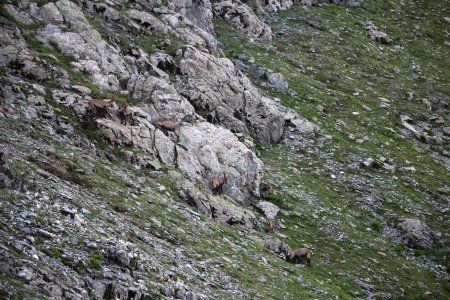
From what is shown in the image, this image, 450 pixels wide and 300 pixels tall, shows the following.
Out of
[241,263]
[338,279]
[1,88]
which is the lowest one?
[338,279]

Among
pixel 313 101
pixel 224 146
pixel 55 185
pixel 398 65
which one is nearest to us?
pixel 55 185

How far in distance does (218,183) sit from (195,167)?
2070mm

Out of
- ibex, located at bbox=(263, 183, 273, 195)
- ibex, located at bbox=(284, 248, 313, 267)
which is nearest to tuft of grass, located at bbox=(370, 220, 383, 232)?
ibex, located at bbox=(263, 183, 273, 195)

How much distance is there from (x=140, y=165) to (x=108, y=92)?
7059mm

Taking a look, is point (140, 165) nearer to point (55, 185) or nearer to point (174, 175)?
point (174, 175)

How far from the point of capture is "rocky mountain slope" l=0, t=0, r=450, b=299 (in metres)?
21.0

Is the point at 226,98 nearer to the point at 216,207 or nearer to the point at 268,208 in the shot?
the point at 268,208

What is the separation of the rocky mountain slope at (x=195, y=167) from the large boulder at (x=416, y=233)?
166 mm

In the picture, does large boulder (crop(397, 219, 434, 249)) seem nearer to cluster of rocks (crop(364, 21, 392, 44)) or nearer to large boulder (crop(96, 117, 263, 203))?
large boulder (crop(96, 117, 263, 203))

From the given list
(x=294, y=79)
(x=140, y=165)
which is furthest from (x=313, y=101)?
(x=140, y=165)

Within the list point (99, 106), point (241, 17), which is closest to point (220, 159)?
point (99, 106)

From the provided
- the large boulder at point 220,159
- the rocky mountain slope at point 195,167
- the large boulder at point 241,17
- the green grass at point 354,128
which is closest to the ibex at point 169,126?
the rocky mountain slope at point 195,167

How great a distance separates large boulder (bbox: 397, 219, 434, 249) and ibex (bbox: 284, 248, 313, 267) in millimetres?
11320

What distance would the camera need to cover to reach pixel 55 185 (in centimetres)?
2358
